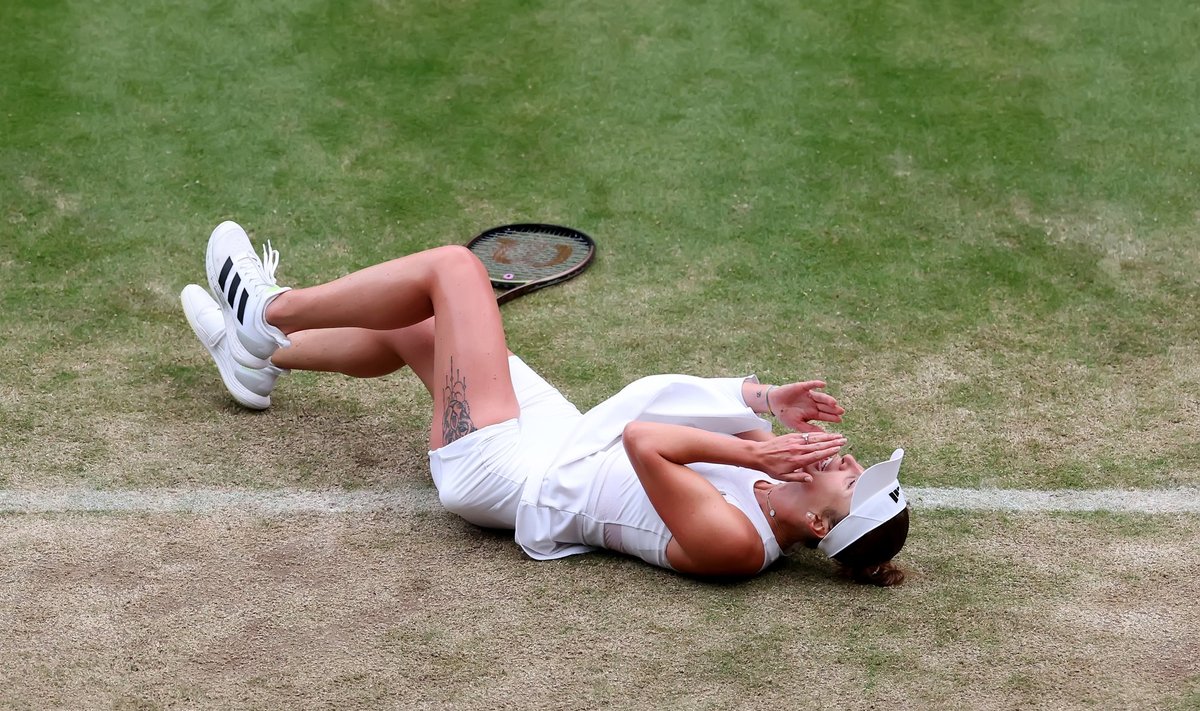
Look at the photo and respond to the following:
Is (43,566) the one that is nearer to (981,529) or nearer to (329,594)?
(329,594)

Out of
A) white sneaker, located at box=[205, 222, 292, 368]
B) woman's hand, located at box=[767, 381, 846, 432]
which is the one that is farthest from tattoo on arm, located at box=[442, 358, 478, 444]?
woman's hand, located at box=[767, 381, 846, 432]

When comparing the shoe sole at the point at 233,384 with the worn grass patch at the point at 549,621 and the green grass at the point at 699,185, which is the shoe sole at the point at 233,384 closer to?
the green grass at the point at 699,185

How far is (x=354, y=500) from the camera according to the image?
4.86 meters

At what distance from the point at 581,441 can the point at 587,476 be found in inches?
6.6

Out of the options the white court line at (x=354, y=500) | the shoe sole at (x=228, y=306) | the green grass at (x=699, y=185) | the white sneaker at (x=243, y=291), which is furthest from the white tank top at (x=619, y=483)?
the shoe sole at (x=228, y=306)

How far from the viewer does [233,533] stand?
15.0 ft

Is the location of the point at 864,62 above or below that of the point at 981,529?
above

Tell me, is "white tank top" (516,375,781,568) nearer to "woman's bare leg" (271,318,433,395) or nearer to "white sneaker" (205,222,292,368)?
"woman's bare leg" (271,318,433,395)

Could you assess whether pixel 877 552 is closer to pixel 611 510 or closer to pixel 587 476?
pixel 611 510

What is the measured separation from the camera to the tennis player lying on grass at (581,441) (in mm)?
4125

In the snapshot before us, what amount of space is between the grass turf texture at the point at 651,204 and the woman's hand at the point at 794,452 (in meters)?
0.59

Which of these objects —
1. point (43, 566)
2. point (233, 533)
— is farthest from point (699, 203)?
point (43, 566)

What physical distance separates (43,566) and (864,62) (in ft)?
19.2

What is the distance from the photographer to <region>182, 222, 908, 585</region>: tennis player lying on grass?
4.12 meters
